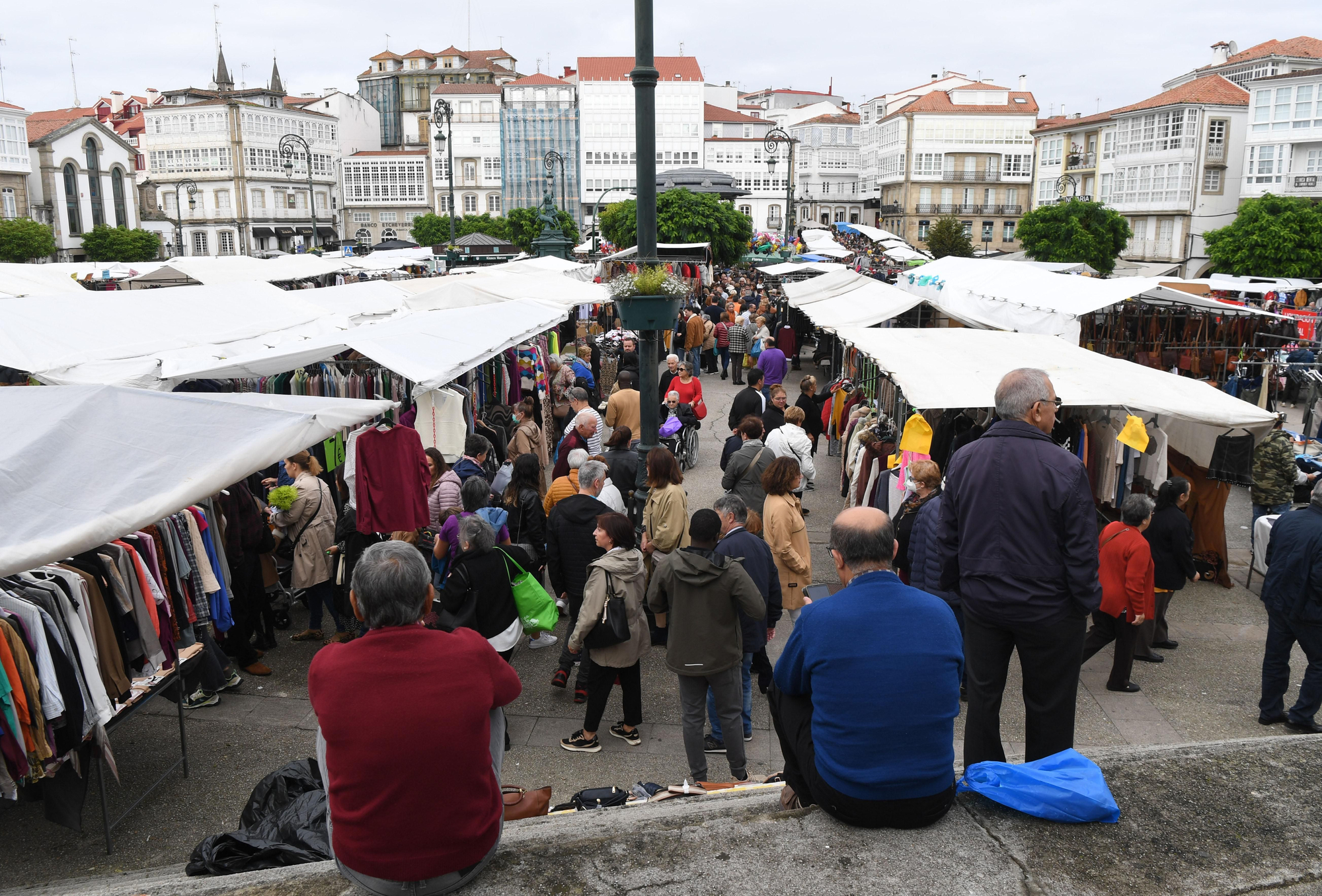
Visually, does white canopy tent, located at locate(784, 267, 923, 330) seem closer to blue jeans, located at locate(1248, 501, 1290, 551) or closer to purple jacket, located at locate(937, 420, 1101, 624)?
blue jeans, located at locate(1248, 501, 1290, 551)

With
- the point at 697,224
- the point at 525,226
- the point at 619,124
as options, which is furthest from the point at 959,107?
the point at 697,224

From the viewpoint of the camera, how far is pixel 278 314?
11.1 meters

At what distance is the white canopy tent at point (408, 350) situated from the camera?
696cm

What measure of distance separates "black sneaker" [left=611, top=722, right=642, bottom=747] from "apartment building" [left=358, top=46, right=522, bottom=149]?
9424 cm

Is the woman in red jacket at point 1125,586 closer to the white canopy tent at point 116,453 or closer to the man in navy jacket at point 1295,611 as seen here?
the man in navy jacket at point 1295,611

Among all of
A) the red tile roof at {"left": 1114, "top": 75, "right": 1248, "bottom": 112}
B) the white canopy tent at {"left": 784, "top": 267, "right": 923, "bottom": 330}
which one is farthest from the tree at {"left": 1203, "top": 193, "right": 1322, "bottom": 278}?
the white canopy tent at {"left": 784, "top": 267, "right": 923, "bottom": 330}

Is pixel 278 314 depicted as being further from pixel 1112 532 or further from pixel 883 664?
pixel 883 664

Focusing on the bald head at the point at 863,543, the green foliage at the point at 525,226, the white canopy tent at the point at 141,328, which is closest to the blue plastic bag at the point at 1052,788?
the bald head at the point at 863,543

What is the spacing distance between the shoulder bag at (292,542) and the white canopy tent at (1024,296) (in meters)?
8.17

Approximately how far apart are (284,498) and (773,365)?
26.5 feet

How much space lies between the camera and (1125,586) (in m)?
6.01

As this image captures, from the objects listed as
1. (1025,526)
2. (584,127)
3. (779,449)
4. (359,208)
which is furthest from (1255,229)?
(359,208)

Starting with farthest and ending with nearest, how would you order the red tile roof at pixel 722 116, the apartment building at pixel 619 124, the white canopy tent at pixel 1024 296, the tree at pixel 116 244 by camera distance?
the red tile roof at pixel 722 116 < the apartment building at pixel 619 124 < the tree at pixel 116 244 < the white canopy tent at pixel 1024 296

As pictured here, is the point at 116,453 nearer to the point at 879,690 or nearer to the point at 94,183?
the point at 879,690
